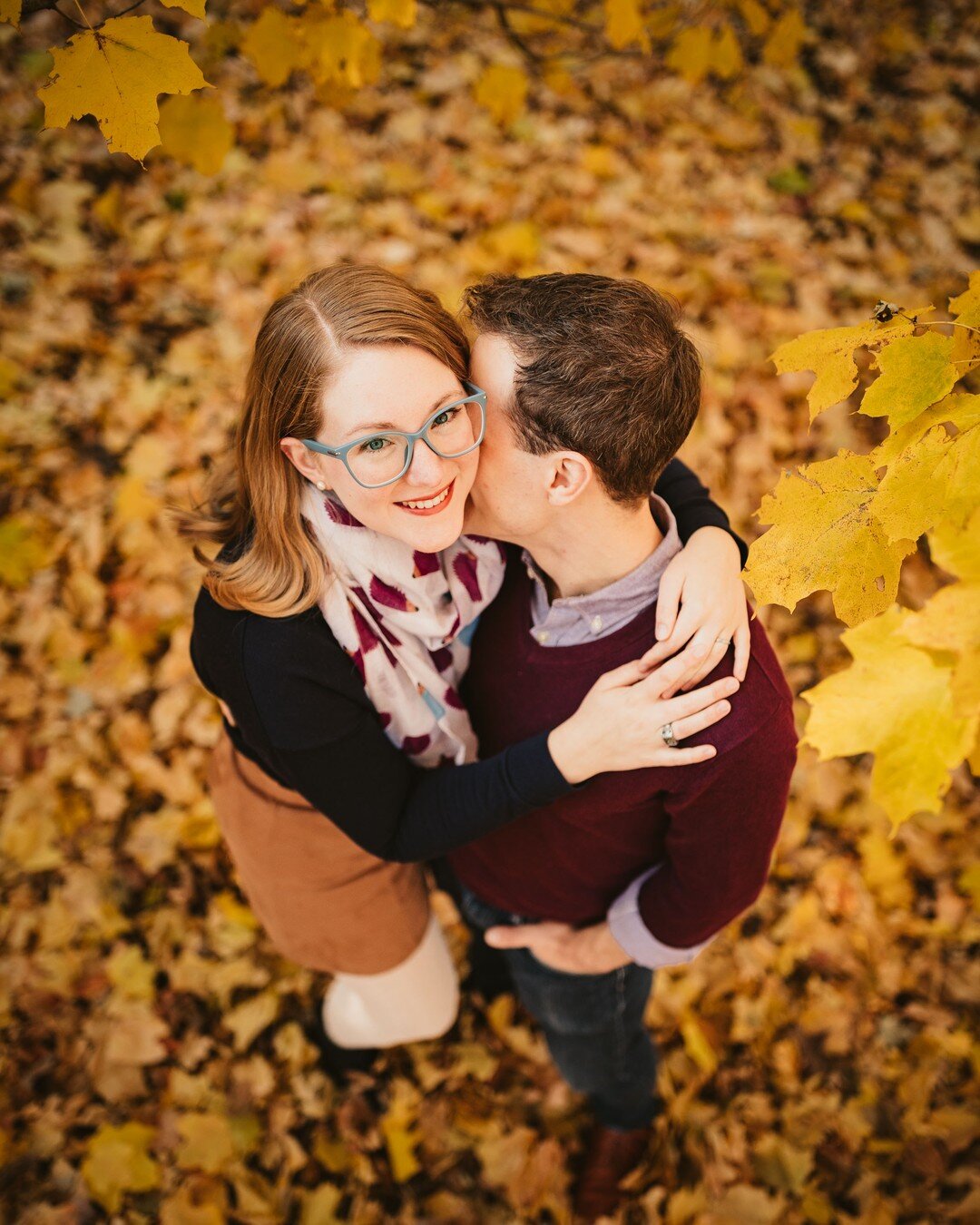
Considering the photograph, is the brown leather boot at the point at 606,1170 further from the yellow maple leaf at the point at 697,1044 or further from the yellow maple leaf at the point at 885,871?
the yellow maple leaf at the point at 885,871

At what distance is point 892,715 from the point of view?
3.50 feet

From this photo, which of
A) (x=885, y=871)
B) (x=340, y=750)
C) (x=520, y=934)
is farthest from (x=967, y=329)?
(x=885, y=871)

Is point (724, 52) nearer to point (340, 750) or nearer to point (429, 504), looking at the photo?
point (429, 504)

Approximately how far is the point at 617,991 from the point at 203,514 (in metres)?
1.49

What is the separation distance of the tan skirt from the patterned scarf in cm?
34

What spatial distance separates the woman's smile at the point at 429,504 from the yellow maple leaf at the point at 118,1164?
6.99 feet

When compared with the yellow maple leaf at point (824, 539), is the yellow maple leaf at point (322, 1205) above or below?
below

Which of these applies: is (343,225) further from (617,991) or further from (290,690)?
(617,991)

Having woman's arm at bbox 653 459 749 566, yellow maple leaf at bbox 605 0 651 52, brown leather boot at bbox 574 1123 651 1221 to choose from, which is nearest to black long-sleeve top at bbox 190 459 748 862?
woman's arm at bbox 653 459 749 566

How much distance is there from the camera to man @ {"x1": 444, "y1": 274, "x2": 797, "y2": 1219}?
1492 millimetres

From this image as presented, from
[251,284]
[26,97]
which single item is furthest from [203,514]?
[26,97]

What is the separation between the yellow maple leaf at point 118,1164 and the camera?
2400mm

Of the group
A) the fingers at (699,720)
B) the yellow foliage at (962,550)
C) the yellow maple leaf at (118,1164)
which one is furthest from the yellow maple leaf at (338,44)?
the yellow maple leaf at (118,1164)

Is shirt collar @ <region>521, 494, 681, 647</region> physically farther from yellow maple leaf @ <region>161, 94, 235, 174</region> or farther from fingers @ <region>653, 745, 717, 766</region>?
yellow maple leaf @ <region>161, 94, 235, 174</region>
